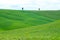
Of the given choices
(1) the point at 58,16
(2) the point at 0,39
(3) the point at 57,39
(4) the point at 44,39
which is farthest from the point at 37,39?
(1) the point at 58,16

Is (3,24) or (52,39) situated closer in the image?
(52,39)

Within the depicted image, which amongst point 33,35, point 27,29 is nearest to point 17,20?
point 27,29

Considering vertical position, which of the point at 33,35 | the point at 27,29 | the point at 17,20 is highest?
the point at 33,35

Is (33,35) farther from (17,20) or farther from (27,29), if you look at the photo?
(17,20)

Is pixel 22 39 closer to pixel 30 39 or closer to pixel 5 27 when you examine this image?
pixel 30 39

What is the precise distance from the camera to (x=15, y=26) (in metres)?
41.2

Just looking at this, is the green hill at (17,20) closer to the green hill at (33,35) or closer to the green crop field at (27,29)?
the green crop field at (27,29)

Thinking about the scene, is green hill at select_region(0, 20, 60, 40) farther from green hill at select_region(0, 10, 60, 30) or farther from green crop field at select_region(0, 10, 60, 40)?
green hill at select_region(0, 10, 60, 30)

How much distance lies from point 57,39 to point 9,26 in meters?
23.6

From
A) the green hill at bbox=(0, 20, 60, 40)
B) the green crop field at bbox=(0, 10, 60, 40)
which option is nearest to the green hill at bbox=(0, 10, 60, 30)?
the green crop field at bbox=(0, 10, 60, 40)

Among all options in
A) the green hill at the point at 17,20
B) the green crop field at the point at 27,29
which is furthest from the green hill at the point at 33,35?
the green hill at the point at 17,20

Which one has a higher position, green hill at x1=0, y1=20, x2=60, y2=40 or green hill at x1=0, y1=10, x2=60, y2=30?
green hill at x1=0, y1=20, x2=60, y2=40

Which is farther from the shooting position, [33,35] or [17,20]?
[17,20]

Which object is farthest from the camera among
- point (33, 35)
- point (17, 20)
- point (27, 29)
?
point (17, 20)
